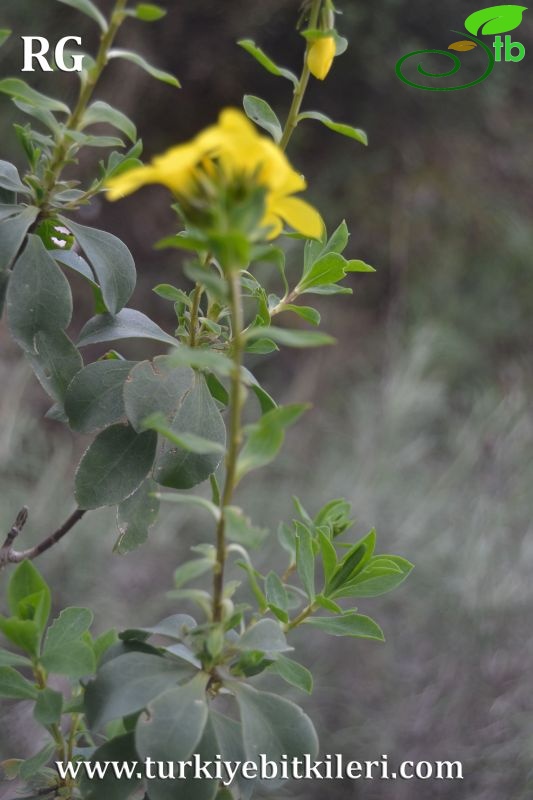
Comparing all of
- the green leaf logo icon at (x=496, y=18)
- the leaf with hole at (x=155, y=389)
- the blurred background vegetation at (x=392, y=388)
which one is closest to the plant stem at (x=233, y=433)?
the leaf with hole at (x=155, y=389)

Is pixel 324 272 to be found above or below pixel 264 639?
above

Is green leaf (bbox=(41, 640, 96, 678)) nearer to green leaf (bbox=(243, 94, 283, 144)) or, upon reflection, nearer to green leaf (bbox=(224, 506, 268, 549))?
green leaf (bbox=(224, 506, 268, 549))

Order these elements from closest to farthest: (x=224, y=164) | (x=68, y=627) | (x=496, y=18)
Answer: (x=224, y=164) < (x=68, y=627) < (x=496, y=18)

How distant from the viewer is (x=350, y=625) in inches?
16.2

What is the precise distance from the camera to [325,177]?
2256mm

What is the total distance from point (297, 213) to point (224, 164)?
0.04 metres

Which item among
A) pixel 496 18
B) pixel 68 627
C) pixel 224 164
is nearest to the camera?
pixel 224 164

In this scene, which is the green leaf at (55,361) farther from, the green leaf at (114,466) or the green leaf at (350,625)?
the green leaf at (350,625)

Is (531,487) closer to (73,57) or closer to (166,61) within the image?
(73,57)

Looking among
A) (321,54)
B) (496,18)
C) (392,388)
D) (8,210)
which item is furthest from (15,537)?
(496,18)

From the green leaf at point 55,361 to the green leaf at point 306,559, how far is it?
130mm

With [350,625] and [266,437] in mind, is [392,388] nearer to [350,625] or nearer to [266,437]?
[350,625]

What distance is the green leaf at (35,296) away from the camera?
1.31 feet

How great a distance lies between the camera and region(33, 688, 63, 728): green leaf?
0.36 meters
